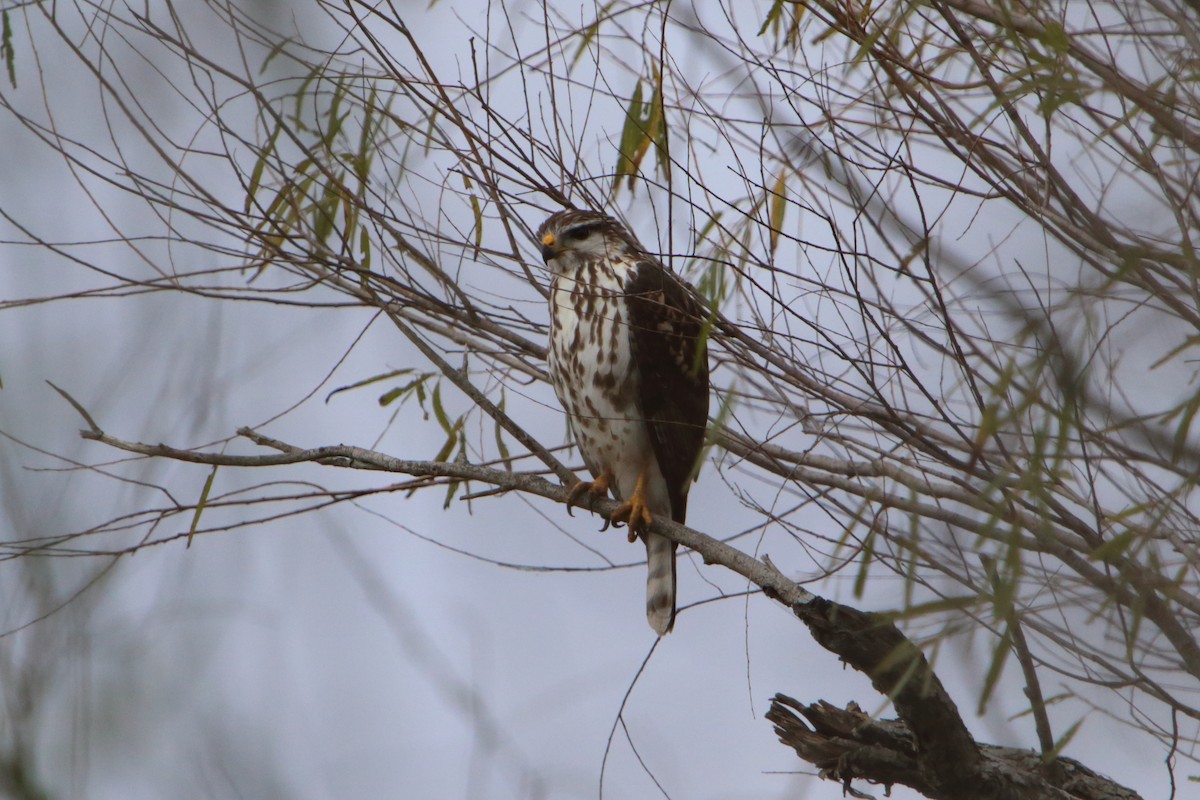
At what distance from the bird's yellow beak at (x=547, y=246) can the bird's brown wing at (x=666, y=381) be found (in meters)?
0.27

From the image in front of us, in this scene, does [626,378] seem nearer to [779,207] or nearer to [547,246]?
[547,246]

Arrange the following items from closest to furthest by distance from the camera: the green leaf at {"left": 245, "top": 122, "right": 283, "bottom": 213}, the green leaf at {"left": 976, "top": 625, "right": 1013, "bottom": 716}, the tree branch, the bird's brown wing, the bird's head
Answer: the green leaf at {"left": 976, "top": 625, "right": 1013, "bottom": 716} < the tree branch < the green leaf at {"left": 245, "top": 122, "right": 283, "bottom": 213} < the bird's brown wing < the bird's head

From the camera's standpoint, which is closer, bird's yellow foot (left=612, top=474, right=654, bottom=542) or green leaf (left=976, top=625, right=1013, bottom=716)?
green leaf (left=976, top=625, right=1013, bottom=716)

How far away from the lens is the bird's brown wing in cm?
336

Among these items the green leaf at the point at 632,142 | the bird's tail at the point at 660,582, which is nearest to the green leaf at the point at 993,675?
the green leaf at the point at 632,142

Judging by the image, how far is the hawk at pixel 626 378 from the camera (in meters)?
3.38

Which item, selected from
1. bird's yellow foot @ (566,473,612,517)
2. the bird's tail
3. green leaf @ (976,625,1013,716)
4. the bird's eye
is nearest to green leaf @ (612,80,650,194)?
the bird's eye

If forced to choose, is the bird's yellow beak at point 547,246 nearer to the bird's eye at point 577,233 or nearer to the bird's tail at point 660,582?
the bird's eye at point 577,233

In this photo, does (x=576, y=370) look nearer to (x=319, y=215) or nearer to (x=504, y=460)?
(x=504, y=460)

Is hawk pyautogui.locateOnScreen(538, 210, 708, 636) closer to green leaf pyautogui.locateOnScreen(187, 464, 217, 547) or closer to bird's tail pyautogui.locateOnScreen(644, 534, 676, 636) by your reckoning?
bird's tail pyautogui.locateOnScreen(644, 534, 676, 636)

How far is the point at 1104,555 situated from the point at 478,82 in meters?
1.56

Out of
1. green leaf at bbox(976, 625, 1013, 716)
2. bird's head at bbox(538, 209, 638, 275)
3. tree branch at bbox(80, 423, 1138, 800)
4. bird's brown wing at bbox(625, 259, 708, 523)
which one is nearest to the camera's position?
green leaf at bbox(976, 625, 1013, 716)

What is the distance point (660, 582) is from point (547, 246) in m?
1.06

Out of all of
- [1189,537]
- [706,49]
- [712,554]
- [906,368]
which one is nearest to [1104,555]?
[1189,537]
